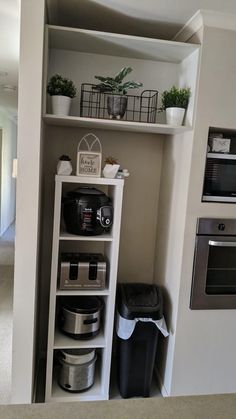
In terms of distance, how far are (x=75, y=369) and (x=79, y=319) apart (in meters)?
0.32

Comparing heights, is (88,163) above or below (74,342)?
above

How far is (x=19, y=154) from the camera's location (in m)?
1.77

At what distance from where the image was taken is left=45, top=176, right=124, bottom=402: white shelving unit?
198 centimetres

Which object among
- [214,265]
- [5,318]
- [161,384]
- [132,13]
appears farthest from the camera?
[5,318]

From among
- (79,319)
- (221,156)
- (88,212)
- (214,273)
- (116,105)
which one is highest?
(116,105)

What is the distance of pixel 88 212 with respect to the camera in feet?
6.58

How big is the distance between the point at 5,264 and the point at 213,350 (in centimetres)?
338

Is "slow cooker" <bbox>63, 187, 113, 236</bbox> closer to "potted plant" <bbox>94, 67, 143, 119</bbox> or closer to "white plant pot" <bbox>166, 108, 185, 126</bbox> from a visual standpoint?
"potted plant" <bbox>94, 67, 143, 119</bbox>

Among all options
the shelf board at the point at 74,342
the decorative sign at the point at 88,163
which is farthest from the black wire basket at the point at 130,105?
the shelf board at the point at 74,342

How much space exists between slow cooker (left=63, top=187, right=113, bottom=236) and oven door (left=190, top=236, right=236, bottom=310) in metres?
0.57

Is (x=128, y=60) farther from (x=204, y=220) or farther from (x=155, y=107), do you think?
(x=204, y=220)

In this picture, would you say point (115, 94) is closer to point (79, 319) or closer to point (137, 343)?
point (79, 319)

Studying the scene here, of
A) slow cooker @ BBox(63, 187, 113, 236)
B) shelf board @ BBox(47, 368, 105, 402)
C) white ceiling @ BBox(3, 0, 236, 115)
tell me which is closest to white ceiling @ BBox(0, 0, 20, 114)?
white ceiling @ BBox(3, 0, 236, 115)

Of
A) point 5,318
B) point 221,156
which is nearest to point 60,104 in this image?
point 221,156
